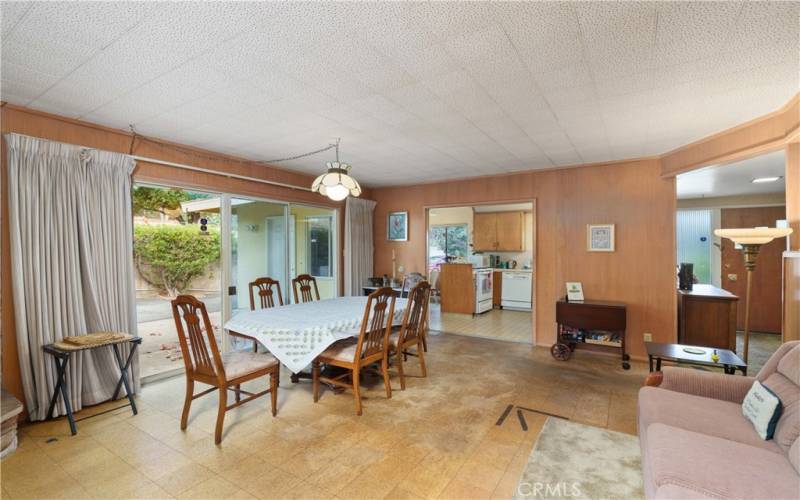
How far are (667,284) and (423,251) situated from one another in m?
3.22

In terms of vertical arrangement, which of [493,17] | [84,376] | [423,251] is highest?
[493,17]

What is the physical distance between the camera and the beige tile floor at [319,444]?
1987 mm

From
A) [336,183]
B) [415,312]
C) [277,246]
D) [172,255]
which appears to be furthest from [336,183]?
[172,255]

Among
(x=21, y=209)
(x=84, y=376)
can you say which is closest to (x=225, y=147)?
(x=21, y=209)

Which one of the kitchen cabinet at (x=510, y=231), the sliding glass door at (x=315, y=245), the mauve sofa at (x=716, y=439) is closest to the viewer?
the mauve sofa at (x=716, y=439)

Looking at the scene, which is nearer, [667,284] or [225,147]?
[225,147]

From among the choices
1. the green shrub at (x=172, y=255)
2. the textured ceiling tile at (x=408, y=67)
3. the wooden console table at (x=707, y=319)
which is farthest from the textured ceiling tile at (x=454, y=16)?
the green shrub at (x=172, y=255)

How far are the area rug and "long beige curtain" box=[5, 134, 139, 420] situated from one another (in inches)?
131

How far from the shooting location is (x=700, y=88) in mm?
2375

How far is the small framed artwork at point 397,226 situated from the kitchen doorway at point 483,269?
0.41 metres

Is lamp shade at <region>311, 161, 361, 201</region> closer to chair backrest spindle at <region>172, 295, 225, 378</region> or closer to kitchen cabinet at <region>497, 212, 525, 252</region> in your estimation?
chair backrest spindle at <region>172, 295, 225, 378</region>

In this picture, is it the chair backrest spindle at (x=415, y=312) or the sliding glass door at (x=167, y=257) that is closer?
the chair backrest spindle at (x=415, y=312)

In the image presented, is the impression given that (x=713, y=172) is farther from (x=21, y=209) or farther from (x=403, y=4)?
(x=21, y=209)

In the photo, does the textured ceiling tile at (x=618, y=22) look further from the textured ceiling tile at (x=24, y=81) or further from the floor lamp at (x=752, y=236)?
the textured ceiling tile at (x=24, y=81)
